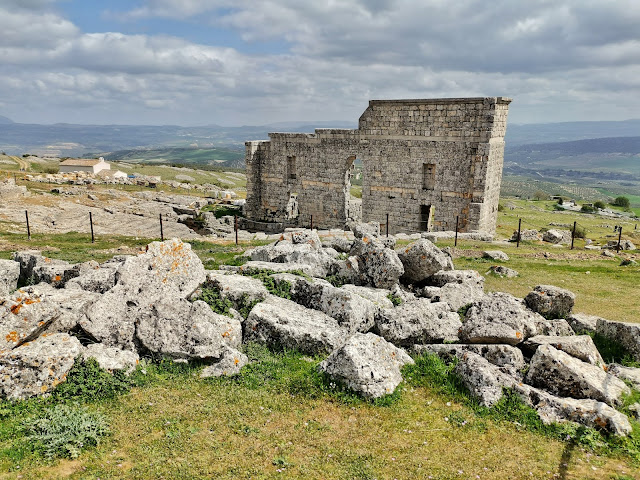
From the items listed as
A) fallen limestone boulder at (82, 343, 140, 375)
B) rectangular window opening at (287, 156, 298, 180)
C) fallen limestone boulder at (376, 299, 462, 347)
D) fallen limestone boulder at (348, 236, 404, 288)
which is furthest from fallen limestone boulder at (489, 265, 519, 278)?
rectangular window opening at (287, 156, 298, 180)

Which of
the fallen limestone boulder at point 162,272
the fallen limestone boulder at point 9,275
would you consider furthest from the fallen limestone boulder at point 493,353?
the fallen limestone boulder at point 9,275

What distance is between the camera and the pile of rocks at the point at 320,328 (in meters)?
7.36

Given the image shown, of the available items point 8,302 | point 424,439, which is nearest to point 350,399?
point 424,439

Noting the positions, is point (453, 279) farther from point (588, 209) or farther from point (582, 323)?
point (588, 209)

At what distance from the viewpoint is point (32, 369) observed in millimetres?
7043

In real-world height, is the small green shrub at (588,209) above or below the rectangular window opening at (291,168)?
below

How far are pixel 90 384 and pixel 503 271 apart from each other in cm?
1343

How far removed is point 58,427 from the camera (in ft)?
20.9

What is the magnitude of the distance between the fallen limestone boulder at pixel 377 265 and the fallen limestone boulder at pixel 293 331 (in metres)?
2.53

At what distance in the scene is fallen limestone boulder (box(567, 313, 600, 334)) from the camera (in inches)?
393

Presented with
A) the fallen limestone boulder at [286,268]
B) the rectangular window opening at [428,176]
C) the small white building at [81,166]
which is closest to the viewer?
the fallen limestone boulder at [286,268]

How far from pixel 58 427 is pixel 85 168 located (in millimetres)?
76315

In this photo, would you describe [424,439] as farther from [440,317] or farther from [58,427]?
[58,427]

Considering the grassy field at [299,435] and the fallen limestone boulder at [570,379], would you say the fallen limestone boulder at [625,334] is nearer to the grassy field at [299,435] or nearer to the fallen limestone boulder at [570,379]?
the fallen limestone boulder at [570,379]
